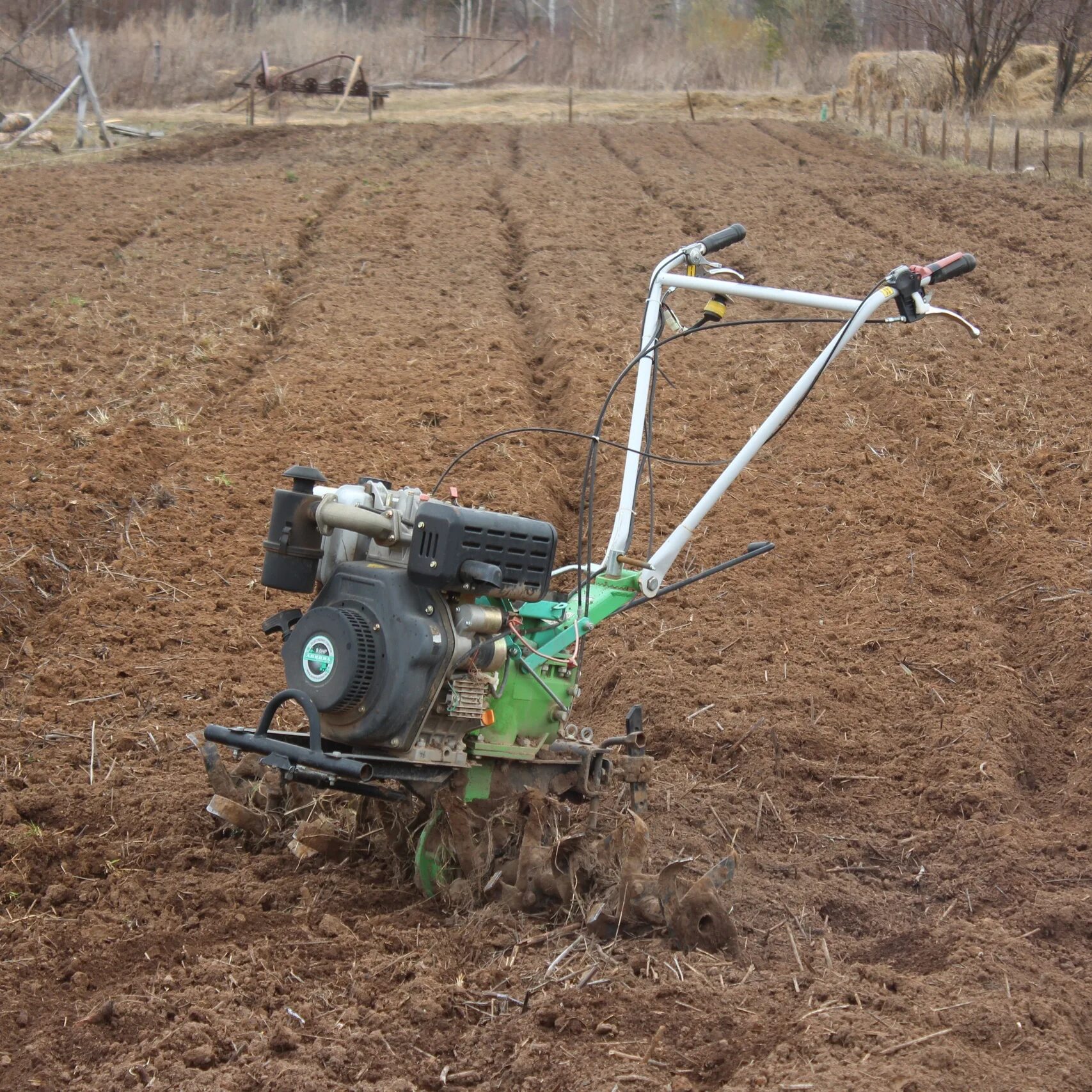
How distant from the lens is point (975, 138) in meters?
22.2

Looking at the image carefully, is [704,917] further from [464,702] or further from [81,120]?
[81,120]

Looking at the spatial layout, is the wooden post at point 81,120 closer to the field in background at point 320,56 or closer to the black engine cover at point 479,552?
the field in background at point 320,56

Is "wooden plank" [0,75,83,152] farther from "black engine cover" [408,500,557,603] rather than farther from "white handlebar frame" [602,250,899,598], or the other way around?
"black engine cover" [408,500,557,603]

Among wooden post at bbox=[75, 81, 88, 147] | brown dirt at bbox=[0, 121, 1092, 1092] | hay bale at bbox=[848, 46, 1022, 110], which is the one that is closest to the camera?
brown dirt at bbox=[0, 121, 1092, 1092]

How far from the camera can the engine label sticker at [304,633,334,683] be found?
400 cm

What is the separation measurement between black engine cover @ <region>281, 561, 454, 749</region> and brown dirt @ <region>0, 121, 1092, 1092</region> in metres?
0.67

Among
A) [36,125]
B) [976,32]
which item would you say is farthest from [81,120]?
[976,32]

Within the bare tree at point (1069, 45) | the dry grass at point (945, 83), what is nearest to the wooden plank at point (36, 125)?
the dry grass at point (945, 83)

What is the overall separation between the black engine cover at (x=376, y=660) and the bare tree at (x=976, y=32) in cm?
2357

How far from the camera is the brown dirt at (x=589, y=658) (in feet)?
12.0

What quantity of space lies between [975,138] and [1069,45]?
3546mm

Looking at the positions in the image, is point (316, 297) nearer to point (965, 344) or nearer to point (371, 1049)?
point (965, 344)

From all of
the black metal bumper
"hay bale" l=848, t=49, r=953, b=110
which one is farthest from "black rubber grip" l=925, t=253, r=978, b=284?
"hay bale" l=848, t=49, r=953, b=110

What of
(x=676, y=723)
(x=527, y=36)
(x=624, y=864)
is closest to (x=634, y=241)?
(x=676, y=723)
